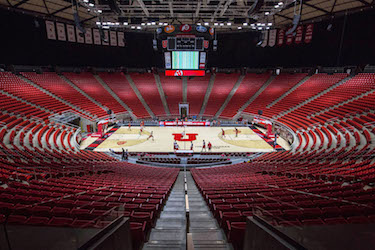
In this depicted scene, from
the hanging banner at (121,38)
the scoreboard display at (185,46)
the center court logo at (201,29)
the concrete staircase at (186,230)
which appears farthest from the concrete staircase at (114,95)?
the concrete staircase at (186,230)

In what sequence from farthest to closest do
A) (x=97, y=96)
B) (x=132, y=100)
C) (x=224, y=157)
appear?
(x=132, y=100) < (x=97, y=96) < (x=224, y=157)

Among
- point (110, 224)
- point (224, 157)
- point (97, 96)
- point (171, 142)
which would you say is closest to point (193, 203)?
point (110, 224)

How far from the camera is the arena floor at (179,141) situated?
20.5 meters

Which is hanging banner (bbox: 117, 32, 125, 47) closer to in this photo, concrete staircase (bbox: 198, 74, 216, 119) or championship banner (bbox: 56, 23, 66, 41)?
championship banner (bbox: 56, 23, 66, 41)

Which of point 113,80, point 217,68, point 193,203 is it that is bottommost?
point 193,203

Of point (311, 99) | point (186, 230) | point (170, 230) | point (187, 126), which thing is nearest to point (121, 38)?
point (187, 126)

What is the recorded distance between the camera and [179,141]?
74.4 ft

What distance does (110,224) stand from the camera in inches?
132

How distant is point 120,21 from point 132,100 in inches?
596

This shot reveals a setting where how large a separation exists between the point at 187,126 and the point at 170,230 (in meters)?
24.3

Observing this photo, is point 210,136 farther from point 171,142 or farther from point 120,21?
point 120,21

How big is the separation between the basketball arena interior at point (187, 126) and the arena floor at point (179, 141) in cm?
24

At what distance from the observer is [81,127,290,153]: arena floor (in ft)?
67.4

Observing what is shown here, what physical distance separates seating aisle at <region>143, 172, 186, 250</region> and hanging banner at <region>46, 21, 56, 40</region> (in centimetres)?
2897
